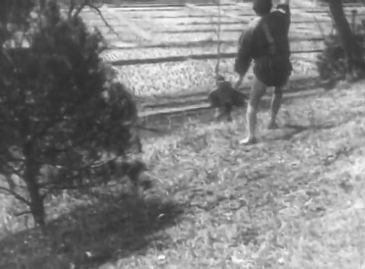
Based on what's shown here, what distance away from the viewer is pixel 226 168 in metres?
7.52

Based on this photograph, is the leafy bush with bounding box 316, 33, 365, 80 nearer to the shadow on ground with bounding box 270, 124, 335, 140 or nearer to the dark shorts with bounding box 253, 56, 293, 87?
the shadow on ground with bounding box 270, 124, 335, 140

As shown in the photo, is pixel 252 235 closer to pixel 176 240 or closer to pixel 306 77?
pixel 176 240

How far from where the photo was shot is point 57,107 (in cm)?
635

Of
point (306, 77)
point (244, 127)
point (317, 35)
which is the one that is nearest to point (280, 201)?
point (244, 127)

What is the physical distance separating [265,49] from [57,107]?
97.7 inches

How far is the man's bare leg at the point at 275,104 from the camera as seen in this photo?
8531mm

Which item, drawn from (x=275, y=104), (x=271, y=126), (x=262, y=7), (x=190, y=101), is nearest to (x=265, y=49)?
(x=262, y=7)

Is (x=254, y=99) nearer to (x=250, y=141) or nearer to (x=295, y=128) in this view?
(x=250, y=141)

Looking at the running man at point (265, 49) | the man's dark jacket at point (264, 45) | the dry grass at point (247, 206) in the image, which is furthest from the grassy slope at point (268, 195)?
the man's dark jacket at point (264, 45)

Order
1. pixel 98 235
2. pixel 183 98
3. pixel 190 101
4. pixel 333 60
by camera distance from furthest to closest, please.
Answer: pixel 333 60
pixel 183 98
pixel 190 101
pixel 98 235

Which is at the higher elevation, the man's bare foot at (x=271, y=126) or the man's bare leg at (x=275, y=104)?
the man's bare leg at (x=275, y=104)

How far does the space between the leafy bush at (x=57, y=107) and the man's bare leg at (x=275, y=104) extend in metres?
2.22

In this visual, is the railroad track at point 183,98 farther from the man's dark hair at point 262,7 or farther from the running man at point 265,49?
Answer: the man's dark hair at point 262,7

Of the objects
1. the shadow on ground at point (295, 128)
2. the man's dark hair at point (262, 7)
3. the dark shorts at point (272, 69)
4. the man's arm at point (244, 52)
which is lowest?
the shadow on ground at point (295, 128)
